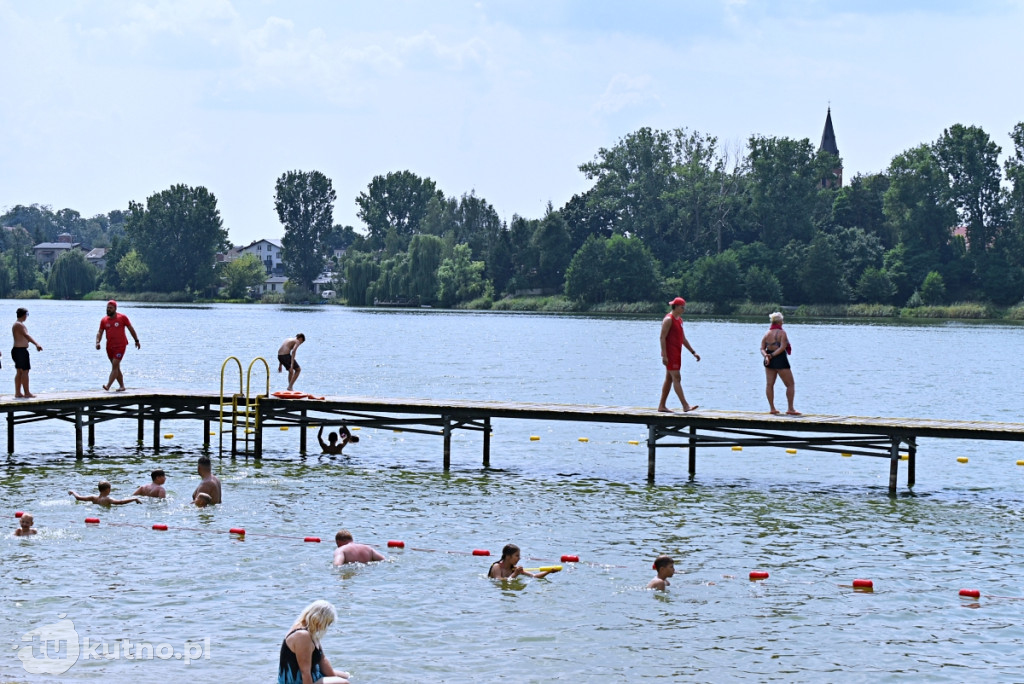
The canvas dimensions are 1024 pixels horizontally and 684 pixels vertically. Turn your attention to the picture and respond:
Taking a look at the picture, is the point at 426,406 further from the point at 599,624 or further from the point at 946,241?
the point at 946,241

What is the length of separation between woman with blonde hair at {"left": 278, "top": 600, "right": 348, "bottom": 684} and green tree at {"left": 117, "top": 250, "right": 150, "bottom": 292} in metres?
168

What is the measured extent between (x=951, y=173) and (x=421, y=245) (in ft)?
179

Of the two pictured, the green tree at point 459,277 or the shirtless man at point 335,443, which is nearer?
the shirtless man at point 335,443

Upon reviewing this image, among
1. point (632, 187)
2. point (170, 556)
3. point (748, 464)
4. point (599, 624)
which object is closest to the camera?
point (599, 624)

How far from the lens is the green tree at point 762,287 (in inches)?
4796

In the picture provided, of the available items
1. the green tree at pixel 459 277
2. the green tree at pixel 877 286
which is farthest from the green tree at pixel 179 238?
the green tree at pixel 877 286

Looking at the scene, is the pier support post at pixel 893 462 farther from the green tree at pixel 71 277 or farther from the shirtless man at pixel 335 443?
the green tree at pixel 71 277

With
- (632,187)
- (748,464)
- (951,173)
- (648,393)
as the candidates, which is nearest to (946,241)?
(951,173)

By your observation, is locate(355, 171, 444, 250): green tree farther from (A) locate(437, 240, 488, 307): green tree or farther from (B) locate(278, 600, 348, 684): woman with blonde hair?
(B) locate(278, 600, 348, 684): woman with blonde hair

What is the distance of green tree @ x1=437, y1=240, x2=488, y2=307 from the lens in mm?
131500

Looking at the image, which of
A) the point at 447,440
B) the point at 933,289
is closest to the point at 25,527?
the point at 447,440

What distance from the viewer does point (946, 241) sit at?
12656 centimetres

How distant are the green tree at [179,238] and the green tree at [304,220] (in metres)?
9.10

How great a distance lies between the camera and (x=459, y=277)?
131875 millimetres
